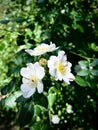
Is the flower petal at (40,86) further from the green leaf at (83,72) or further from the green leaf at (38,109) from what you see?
the green leaf at (83,72)

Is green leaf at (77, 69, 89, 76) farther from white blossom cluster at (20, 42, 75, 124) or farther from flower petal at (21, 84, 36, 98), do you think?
flower petal at (21, 84, 36, 98)

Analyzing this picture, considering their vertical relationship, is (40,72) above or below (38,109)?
above

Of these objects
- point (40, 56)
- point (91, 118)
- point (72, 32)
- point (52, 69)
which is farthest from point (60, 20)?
point (91, 118)

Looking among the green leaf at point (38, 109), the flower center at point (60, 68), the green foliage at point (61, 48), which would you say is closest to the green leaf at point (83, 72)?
the green foliage at point (61, 48)

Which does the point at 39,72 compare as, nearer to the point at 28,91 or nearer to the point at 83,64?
the point at 28,91

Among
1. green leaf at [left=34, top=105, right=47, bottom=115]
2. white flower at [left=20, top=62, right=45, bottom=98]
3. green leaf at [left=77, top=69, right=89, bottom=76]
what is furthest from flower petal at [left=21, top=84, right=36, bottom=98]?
green leaf at [left=77, top=69, right=89, bottom=76]

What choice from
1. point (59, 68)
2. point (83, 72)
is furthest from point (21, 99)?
point (83, 72)
